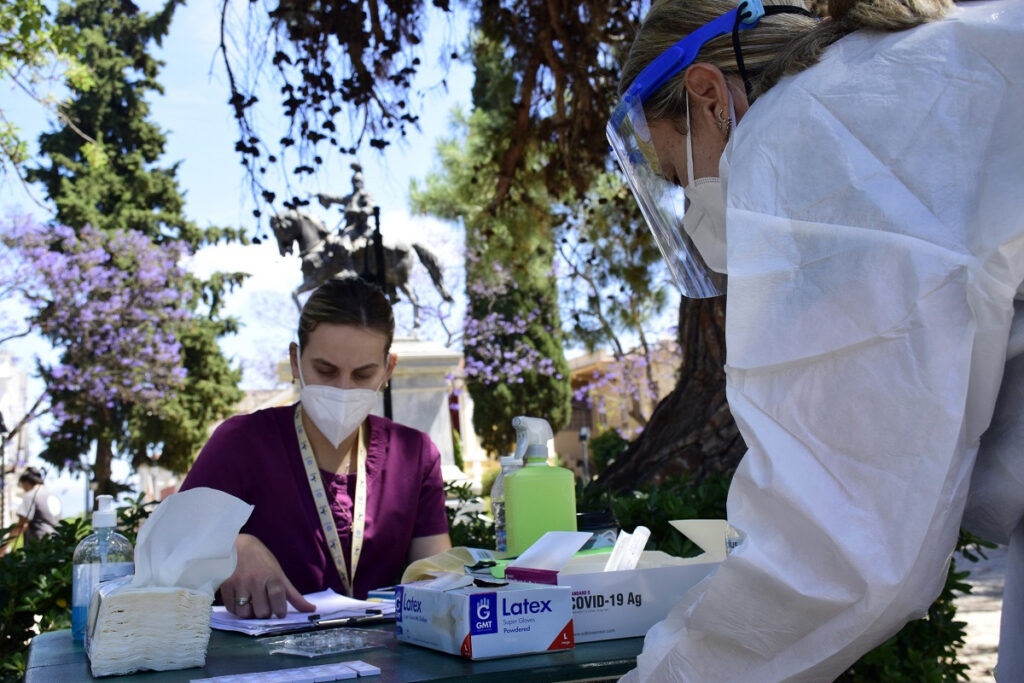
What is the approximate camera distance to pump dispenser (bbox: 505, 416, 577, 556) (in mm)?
1923

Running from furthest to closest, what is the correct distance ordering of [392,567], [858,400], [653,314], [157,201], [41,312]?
[157,201] < [653,314] < [41,312] < [392,567] < [858,400]

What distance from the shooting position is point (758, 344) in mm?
1104

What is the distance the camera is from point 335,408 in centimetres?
283

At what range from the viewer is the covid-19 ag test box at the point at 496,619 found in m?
1.50

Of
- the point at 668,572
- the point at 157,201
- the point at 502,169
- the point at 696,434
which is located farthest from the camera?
the point at 157,201

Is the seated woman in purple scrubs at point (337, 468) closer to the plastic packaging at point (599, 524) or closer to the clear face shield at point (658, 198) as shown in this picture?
the plastic packaging at point (599, 524)

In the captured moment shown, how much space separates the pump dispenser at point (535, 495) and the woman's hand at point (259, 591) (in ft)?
Answer: 1.74

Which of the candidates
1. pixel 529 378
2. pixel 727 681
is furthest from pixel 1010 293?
pixel 529 378

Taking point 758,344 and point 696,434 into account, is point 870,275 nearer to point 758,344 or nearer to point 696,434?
point 758,344

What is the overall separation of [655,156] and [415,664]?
3.09 ft

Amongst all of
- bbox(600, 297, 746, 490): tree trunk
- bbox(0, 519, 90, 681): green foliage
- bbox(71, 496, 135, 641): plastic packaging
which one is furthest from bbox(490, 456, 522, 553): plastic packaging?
bbox(600, 297, 746, 490): tree trunk

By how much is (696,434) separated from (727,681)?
3750mm

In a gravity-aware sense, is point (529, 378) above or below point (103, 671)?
above

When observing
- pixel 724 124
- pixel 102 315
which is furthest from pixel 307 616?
pixel 102 315
